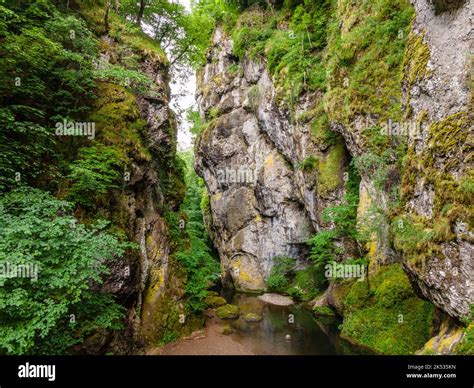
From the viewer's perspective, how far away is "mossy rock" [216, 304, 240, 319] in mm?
14969

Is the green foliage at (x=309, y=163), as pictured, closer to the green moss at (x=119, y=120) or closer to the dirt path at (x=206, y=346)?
the green moss at (x=119, y=120)

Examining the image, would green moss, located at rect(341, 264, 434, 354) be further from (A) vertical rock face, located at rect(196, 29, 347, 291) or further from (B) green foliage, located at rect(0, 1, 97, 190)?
(B) green foliage, located at rect(0, 1, 97, 190)

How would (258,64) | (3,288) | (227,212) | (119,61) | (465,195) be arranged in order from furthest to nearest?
(227,212), (258,64), (119,61), (465,195), (3,288)

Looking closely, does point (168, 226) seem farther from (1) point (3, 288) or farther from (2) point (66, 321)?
(1) point (3, 288)

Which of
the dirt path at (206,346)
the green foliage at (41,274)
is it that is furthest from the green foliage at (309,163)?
the green foliage at (41,274)

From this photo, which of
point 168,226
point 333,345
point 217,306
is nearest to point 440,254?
point 333,345

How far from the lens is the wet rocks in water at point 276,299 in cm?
1817

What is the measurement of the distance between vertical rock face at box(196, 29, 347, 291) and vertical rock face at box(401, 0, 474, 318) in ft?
29.6

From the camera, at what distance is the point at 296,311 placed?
1644cm

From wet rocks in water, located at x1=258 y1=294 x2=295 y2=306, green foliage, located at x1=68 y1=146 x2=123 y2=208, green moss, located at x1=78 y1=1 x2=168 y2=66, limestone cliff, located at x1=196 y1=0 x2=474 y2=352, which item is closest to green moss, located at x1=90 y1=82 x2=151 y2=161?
green foliage, located at x1=68 y1=146 x2=123 y2=208

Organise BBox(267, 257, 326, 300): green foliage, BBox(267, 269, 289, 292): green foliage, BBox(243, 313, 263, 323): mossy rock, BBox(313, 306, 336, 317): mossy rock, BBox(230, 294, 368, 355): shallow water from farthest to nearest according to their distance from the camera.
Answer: BBox(267, 269, 289, 292): green foliage < BBox(267, 257, 326, 300): green foliage < BBox(243, 313, 263, 323): mossy rock < BBox(313, 306, 336, 317): mossy rock < BBox(230, 294, 368, 355): shallow water

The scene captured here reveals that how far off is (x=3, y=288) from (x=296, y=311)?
590 inches

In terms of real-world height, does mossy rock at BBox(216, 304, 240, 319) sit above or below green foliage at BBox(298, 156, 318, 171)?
below

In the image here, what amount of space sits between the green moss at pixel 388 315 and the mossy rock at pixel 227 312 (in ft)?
19.5
